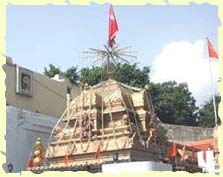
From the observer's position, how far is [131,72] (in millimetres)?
29344

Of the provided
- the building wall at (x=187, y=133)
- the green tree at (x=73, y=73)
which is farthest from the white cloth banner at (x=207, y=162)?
the green tree at (x=73, y=73)

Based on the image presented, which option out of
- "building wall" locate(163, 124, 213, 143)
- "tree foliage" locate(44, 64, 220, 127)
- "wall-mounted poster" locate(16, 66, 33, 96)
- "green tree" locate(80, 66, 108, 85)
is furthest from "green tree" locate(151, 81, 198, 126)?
"wall-mounted poster" locate(16, 66, 33, 96)

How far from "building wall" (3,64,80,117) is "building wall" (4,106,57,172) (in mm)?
1880

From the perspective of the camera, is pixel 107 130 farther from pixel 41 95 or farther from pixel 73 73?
pixel 73 73

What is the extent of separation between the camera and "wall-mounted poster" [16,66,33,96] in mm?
18172

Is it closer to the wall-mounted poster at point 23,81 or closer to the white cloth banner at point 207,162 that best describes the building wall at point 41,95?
the wall-mounted poster at point 23,81

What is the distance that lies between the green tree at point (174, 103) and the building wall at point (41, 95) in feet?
31.1

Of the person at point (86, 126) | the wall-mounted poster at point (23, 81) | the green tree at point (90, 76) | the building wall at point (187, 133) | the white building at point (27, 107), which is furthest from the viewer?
the green tree at point (90, 76)

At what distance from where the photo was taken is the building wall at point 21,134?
14648 mm

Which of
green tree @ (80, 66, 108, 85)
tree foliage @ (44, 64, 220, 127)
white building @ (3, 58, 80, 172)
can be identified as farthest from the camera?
tree foliage @ (44, 64, 220, 127)

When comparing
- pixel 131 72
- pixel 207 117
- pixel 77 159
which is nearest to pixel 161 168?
pixel 77 159

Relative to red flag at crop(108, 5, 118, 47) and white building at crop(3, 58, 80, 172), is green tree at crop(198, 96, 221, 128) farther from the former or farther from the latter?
red flag at crop(108, 5, 118, 47)

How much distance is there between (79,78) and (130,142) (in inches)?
670

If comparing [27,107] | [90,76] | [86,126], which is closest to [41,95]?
[27,107]
